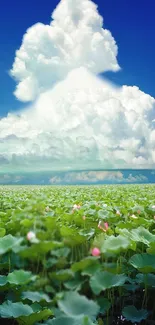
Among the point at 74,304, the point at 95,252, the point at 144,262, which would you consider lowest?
the point at 144,262

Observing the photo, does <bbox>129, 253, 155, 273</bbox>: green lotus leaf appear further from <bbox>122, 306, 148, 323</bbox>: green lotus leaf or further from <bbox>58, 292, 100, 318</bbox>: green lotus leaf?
<bbox>58, 292, 100, 318</bbox>: green lotus leaf

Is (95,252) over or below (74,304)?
over

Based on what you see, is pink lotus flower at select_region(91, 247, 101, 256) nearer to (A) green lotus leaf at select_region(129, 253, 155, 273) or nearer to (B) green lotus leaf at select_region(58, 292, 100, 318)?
(B) green lotus leaf at select_region(58, 292, 100, 318)

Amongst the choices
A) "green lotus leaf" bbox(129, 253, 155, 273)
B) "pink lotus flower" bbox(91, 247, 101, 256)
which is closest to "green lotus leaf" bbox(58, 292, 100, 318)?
"pink lotus flower" bbox(91, 247, 101, 256)

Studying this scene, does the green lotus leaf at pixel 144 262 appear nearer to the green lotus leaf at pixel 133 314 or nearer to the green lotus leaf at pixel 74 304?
the green lotus leaf at pixel 133 314

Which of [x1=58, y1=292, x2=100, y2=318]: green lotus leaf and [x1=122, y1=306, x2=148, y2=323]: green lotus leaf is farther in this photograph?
Answer: [x1=122, y1=306, x2=148, y2=323]: green lotus leaf

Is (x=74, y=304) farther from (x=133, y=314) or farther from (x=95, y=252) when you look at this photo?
(x=133, y=314)

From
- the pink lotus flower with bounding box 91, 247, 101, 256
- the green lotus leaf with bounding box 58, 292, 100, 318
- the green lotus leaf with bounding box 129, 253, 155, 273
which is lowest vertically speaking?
the green lotus leaf with bounding box 129, 253, 155, 273

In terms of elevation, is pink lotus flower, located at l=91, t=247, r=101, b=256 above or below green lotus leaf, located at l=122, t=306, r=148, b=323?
above

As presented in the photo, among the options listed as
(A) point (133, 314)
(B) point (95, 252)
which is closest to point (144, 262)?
(A) point (133, 314)

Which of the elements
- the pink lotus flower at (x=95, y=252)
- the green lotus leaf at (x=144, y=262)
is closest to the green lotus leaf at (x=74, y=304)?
the pink lotus flower at (x=95, y=252)

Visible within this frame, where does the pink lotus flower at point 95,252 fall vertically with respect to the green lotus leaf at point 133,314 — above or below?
above

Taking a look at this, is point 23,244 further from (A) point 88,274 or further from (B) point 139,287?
(B) point 139,287

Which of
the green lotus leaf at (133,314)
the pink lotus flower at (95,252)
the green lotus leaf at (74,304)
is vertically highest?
the pink lotus flower at (95,252)
